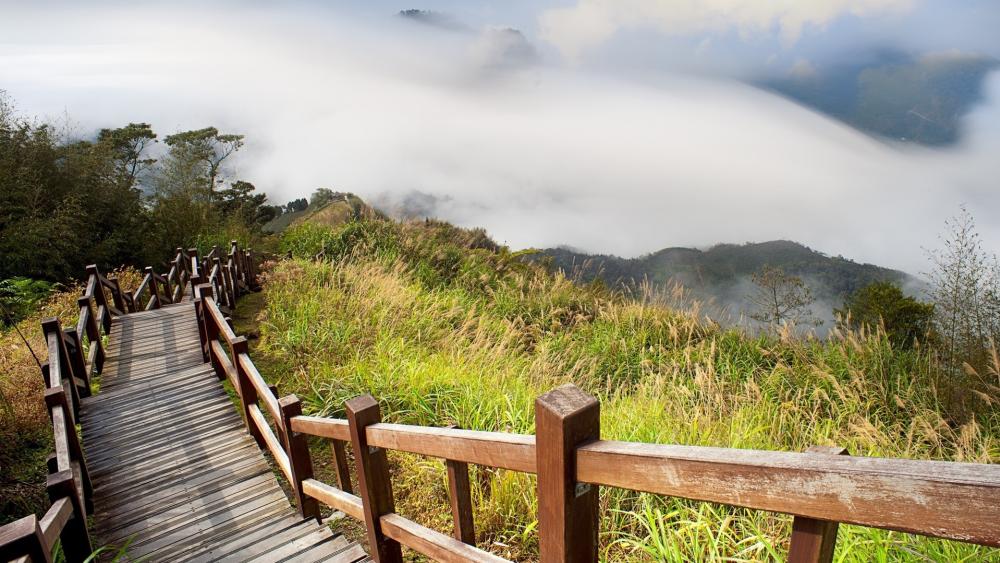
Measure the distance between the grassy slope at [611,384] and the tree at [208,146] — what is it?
2741cm

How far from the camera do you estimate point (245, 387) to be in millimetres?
4957

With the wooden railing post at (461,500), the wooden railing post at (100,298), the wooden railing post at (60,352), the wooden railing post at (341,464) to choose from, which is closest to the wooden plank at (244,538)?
the wooden railing post at (341,464)

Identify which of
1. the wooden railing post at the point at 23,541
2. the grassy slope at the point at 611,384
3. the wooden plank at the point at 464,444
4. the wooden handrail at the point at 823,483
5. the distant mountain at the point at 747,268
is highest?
the wooden handrail at the point at 823,483

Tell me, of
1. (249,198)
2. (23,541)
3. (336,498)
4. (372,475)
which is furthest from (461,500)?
(249,198)

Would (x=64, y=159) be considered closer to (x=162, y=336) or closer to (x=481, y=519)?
(x=162, y=336)

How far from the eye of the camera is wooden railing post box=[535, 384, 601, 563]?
122 cm

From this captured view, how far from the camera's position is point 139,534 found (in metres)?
3.98

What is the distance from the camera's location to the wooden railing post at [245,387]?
4785 millimetres

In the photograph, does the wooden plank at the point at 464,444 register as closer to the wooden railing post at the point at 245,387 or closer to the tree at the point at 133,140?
the wooden railing post at the point at 245,387

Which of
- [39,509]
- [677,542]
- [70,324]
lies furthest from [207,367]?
[677,542]

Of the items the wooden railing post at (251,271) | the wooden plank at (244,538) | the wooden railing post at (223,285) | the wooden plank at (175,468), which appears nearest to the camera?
the wooden plank at (244,538)

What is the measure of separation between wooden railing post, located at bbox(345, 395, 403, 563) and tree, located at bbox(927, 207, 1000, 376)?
837 cm

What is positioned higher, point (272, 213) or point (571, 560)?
point (272, 213)

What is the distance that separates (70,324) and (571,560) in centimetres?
1106
